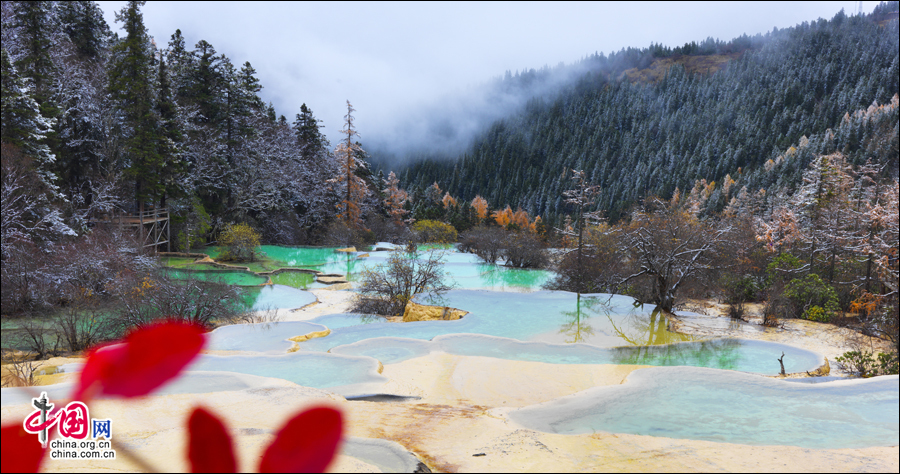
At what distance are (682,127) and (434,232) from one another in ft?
106

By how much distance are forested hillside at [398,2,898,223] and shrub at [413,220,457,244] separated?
764 centimetres

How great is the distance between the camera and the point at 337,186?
1558 cm

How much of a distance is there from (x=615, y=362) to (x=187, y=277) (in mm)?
3789

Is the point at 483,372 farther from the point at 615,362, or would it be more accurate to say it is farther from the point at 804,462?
the point at 804,462

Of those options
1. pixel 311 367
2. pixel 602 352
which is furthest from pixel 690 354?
pixel 311 367

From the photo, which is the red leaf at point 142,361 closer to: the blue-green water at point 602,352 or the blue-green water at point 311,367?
the blue-green water at point 311,367

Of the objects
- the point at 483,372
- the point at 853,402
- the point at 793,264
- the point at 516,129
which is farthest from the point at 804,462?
the point at 516,129

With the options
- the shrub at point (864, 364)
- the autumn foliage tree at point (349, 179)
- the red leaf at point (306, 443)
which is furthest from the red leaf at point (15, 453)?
the autumn foliage tree at point (349, 179)

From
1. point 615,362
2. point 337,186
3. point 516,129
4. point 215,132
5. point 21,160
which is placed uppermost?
point 516,129

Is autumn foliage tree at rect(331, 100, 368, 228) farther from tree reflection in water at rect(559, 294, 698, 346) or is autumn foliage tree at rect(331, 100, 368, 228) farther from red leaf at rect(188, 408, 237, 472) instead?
red leaf at rect(188, 408, 237, 472)

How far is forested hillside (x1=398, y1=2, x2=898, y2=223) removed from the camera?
Result: 78.0ft

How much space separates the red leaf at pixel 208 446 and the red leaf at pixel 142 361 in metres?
0.04

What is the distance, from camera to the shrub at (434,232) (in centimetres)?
1517

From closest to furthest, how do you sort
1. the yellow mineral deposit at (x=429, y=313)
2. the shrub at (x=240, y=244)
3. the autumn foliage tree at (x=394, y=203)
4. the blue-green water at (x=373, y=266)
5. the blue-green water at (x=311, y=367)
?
1. the blue-green water at (x=311, y=367)
2. the yellow mineral deposit at (x=429, y=313)
3. the blue-green water at (x=373, y=266)
4. the shrub at (x=240, y=244)
5. the autumn foliage tree at (x=394, y=203)
